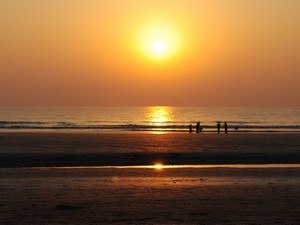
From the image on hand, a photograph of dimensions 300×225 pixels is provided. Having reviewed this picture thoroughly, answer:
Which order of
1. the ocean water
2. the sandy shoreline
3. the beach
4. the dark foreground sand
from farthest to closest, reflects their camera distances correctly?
the ocean water → the sandy shoreline → the beach → the dark foreground sand

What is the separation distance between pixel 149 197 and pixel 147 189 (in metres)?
1.69

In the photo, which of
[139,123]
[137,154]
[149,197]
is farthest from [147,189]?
[139,123]

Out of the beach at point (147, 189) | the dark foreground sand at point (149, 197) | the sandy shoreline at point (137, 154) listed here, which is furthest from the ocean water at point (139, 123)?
the dark foreground sand at point (149, 197)

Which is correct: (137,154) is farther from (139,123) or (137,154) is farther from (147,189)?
(139,123)

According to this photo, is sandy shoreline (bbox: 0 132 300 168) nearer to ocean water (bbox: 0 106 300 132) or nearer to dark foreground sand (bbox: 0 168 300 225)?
dark foreground sand (bbox: 0 168 300 225)

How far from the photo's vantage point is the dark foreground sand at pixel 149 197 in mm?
12820

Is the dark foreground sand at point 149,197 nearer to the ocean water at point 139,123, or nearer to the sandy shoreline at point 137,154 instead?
the sandy shoreline at point 137,154

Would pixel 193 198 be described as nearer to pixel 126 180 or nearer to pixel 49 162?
pixel 126 180

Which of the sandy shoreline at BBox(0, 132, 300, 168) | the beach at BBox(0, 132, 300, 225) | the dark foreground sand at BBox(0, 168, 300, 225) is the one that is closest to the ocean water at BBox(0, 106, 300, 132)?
the sandy shoreline at BBox(0, 132, 300, 168)

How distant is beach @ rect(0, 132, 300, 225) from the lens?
13.0 metres

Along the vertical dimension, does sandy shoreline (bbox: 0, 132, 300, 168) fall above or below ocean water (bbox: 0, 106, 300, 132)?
below

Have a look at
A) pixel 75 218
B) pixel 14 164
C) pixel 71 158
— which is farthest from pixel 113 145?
pixel 75 218

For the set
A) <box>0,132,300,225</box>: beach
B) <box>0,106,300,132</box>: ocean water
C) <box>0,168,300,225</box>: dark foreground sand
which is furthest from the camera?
<box>0,106,300,132</box>: ocean water

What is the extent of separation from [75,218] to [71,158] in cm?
1799
